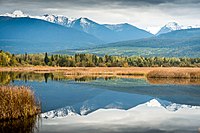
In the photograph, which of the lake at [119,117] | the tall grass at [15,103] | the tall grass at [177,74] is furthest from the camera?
the tall grass at [177,74]

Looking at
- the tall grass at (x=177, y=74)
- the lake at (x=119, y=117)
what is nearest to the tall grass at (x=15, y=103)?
the lake at (x=119, y=117)

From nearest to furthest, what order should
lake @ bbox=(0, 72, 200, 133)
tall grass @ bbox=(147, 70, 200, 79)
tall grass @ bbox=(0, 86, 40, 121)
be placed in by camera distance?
lake @ bbox=(0, 72, 200, 133), tall grass @ bbox=(0, 86, 40, 121), tall grass @ bbox=(147, 70, 200, 79)

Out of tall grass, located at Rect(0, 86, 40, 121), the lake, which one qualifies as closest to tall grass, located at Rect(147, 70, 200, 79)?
the lake

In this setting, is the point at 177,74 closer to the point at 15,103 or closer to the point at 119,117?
the point at 119,117

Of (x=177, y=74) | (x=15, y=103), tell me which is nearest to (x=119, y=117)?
(x=15, y=103)

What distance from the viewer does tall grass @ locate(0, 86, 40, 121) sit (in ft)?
79.8

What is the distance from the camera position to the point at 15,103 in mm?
24719

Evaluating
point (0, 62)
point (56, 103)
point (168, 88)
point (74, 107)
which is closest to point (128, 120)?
point (74, 107)

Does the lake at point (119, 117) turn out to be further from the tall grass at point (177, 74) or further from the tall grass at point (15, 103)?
the tall grass at point (177, 74)

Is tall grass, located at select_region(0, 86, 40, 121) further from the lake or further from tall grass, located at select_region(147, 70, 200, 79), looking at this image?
tall grass, located at select_region(147, 70, 200, 79)

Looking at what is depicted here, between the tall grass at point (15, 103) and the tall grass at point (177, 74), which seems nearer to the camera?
the tall grass at point (15, 103)

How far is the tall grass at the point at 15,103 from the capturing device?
2433cm

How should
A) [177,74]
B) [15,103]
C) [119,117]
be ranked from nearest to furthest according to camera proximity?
[15,103] < [119,117] < [177,74]

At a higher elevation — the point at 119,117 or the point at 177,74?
the point at 119,117
